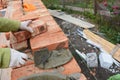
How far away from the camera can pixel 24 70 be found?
3.29 meters

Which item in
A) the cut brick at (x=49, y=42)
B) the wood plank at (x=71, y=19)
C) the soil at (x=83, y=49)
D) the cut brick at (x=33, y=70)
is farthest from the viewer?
the wood plank at (x=71, y=19)

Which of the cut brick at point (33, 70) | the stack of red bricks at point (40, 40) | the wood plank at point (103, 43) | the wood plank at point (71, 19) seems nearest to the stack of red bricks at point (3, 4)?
the stack of red bricks at point (40, 40)

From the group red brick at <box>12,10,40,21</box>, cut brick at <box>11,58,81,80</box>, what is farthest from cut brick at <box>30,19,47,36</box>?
cut brick at <box>11,58,81,80</box>

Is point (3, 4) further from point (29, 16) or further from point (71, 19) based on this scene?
point (71, 19)

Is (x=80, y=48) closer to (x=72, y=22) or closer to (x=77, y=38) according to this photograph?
(x=77, y=38)

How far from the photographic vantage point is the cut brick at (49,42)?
353 centimetres

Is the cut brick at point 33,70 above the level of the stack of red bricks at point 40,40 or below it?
below

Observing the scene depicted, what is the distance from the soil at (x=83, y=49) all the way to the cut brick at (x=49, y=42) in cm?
158

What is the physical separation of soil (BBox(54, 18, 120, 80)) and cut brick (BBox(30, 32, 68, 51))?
1.58m

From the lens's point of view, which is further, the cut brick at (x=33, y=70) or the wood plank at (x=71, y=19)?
the wood plank at (x=71, y=19)

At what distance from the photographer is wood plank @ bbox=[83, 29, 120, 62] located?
224 inches

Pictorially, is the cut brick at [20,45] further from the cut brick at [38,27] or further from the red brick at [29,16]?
the red brick at [29,16]

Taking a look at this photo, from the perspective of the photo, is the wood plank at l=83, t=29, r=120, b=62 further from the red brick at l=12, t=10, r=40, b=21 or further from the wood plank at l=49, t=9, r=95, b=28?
the red brick at l=12, t=10, r=40, b=21

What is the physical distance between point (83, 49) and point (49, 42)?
244cm
